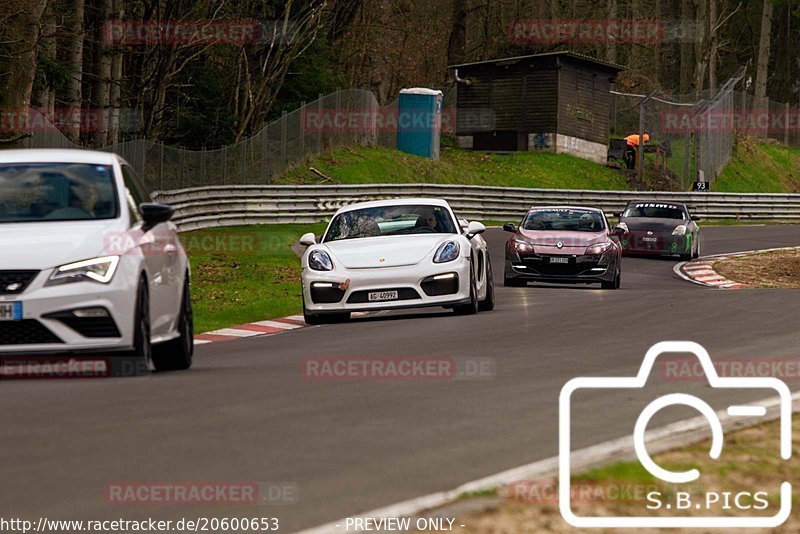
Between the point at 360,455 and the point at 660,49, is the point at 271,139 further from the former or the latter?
the point at 660,49

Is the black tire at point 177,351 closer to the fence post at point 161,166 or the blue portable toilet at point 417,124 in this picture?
the fence post at point 161,166

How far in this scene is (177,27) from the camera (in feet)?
126

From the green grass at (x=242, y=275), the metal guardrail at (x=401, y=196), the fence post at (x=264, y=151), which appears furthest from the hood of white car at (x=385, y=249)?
the fence post at (x=264, y=151)

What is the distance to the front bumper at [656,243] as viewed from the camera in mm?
33250

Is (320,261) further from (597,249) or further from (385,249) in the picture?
(597,249)

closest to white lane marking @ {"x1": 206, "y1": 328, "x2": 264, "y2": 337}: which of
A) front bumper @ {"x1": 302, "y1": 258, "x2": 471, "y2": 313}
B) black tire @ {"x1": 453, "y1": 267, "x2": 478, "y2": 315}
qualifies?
front bumper @ {"x1": 302, "y1": 258, "x2": 471, "y2": 313}

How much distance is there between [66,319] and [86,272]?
36 cm

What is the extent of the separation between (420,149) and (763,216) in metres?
12.1

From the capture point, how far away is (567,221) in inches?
974

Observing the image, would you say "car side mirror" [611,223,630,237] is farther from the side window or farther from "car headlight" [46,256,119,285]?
"car headlight" [46,256,119,285]

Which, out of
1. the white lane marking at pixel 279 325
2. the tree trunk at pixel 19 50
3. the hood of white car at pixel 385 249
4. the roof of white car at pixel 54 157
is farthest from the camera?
the tree trunk at pixel 19 50

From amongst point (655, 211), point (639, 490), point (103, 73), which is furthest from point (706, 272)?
point (639, 490)

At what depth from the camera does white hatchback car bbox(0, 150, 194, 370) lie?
10445 millimetres

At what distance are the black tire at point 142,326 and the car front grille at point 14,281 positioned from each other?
0.76 meters
